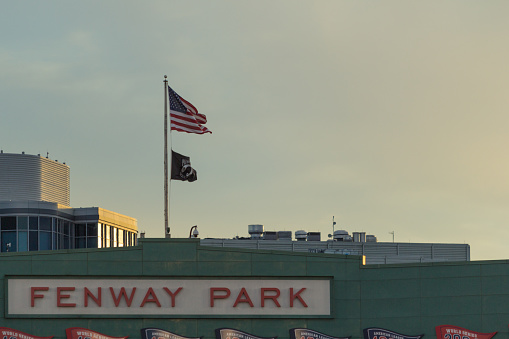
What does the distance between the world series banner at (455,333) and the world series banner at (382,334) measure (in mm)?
1070

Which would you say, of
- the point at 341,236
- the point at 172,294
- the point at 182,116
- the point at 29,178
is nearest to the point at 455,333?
the point at 172,294

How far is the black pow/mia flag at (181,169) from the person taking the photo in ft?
194

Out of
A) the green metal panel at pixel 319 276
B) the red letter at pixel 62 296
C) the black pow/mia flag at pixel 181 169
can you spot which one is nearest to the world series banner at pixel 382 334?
the green metal panel at pixel 319 276

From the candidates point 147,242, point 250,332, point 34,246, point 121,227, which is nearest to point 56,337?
point 147,242

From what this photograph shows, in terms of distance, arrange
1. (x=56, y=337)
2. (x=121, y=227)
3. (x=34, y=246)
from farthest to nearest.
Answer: (x=121, y=227)
(x=34, y=246)
(x=56, y=337)

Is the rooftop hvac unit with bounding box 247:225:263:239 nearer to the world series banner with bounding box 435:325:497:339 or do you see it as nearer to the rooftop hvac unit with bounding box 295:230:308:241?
the rooftop hvac unit with bounding box 295:230:308:241

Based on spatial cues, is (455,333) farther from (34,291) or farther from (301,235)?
(301,235)

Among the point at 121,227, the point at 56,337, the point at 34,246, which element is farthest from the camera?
the point at 121,227

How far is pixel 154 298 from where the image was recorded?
2251 inches

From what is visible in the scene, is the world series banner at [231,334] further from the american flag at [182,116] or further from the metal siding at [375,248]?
the metal siding at [375,248]

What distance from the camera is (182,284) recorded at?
57.4 m

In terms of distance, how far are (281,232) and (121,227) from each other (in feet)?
72.2

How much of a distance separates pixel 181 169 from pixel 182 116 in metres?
3.07

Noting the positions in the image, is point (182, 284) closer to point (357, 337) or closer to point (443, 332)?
point (357, 337)
